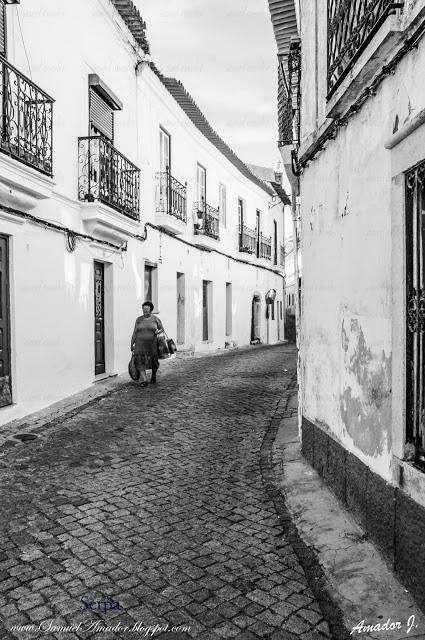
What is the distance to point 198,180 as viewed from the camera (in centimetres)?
1720

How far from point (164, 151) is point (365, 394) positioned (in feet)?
38.3

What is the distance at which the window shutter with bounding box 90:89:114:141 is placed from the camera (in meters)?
10.3

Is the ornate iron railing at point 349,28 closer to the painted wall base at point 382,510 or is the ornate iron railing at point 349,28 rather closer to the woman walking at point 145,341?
the painted wall base at point 382,510

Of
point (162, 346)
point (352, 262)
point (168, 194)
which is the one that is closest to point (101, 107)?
point (168, 194)

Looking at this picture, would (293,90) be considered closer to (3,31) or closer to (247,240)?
(3,31)

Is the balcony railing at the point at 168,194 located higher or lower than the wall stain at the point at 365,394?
higher

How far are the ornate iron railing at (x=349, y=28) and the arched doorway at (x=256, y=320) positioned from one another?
743 inches

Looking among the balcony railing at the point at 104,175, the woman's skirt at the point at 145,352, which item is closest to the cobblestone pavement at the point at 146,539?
the woman's skirt at the point at 145,352

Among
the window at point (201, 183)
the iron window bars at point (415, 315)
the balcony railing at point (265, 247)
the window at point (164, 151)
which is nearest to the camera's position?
the iron window bars at point (415, 315)

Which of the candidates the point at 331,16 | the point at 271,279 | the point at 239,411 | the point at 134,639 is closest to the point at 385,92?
the point at 331,16

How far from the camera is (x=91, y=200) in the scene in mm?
9711

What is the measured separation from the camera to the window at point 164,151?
14.1m

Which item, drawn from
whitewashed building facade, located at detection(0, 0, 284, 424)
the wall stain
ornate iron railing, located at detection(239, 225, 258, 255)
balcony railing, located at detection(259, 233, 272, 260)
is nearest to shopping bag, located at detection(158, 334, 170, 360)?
whitewashed building facade, located at detection(0, 0, 284, 424)

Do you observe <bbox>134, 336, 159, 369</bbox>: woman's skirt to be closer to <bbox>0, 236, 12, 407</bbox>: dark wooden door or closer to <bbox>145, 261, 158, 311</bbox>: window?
<bbox>0, 236, 12, 407</bbox>: dark wooden door
